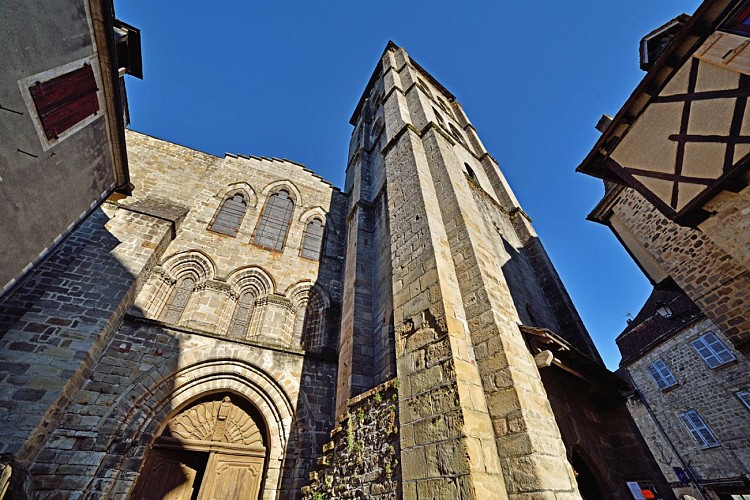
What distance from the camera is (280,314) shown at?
707 cm

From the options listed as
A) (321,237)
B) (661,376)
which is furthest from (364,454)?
(661,376)

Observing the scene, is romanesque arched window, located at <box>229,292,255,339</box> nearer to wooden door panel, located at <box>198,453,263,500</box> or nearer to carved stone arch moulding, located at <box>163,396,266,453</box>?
carved stone arch moulding, located at <box>163,396,266,453</box>

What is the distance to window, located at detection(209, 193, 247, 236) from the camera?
27.3 ft

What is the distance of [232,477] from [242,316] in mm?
3023

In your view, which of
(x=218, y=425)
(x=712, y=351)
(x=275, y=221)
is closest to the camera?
(x=218, y=425)

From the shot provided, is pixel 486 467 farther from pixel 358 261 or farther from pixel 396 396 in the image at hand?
pixel 358 261

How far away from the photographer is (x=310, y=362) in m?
6.32

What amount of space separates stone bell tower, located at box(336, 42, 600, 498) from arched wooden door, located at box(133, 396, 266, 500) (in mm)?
2054

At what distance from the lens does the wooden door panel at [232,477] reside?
4.82 m

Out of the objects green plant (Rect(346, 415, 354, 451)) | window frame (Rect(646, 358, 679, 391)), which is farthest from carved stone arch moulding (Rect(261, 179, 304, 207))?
window frame (Rect(646, 358, 679, 391))

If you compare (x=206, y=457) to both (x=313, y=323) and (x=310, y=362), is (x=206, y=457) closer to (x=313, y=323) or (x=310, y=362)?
(x=310, y=362)

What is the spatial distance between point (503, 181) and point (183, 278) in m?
10.9

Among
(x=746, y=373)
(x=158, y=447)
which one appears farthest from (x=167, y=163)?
(x=746, y=373)

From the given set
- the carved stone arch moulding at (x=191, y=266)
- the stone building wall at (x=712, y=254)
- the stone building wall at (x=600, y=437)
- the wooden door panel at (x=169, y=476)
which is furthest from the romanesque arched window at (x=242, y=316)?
the stone building wall at (x=712, y=254)
